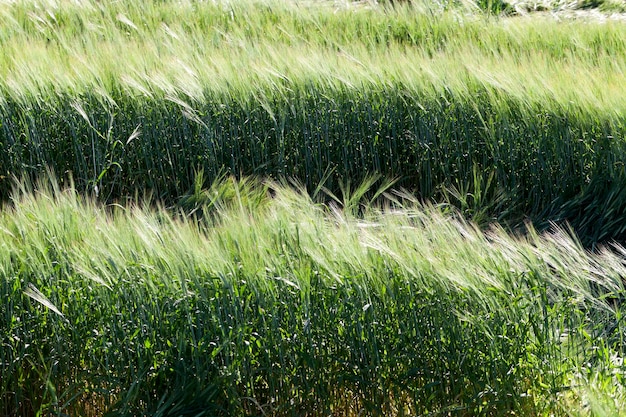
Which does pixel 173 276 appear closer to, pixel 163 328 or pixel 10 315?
pixel 163 328

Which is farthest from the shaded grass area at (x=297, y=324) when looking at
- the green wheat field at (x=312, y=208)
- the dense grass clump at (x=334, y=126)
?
the dense grass clump at (x=334, y=126)

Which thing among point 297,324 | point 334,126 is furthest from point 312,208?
point 334,126

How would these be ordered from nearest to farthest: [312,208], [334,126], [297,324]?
[297,324], [312,208], [334,126]

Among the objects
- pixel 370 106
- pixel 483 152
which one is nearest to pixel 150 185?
pixel 370 106

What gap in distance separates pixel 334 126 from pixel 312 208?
1541 millimetres

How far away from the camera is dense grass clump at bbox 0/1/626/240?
4.07m

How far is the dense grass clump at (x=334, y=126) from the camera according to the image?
407 centimetres

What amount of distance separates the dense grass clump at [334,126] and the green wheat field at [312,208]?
16 millimetres

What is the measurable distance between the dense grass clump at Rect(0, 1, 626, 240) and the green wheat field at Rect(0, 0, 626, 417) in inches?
0.6

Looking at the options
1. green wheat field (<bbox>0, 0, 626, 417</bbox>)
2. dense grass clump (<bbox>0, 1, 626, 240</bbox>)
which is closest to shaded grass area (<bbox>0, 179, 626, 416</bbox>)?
green wheat field (<bbox>0, 0, 626, 417</bbox>)

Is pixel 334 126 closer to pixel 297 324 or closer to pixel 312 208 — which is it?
pixel 312 208

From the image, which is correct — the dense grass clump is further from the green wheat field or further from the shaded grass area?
the shaded grass area

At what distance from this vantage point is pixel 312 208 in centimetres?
286

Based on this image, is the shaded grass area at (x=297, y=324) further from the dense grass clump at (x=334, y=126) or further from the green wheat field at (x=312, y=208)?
the dense grass clump at (x=334, y=126)
